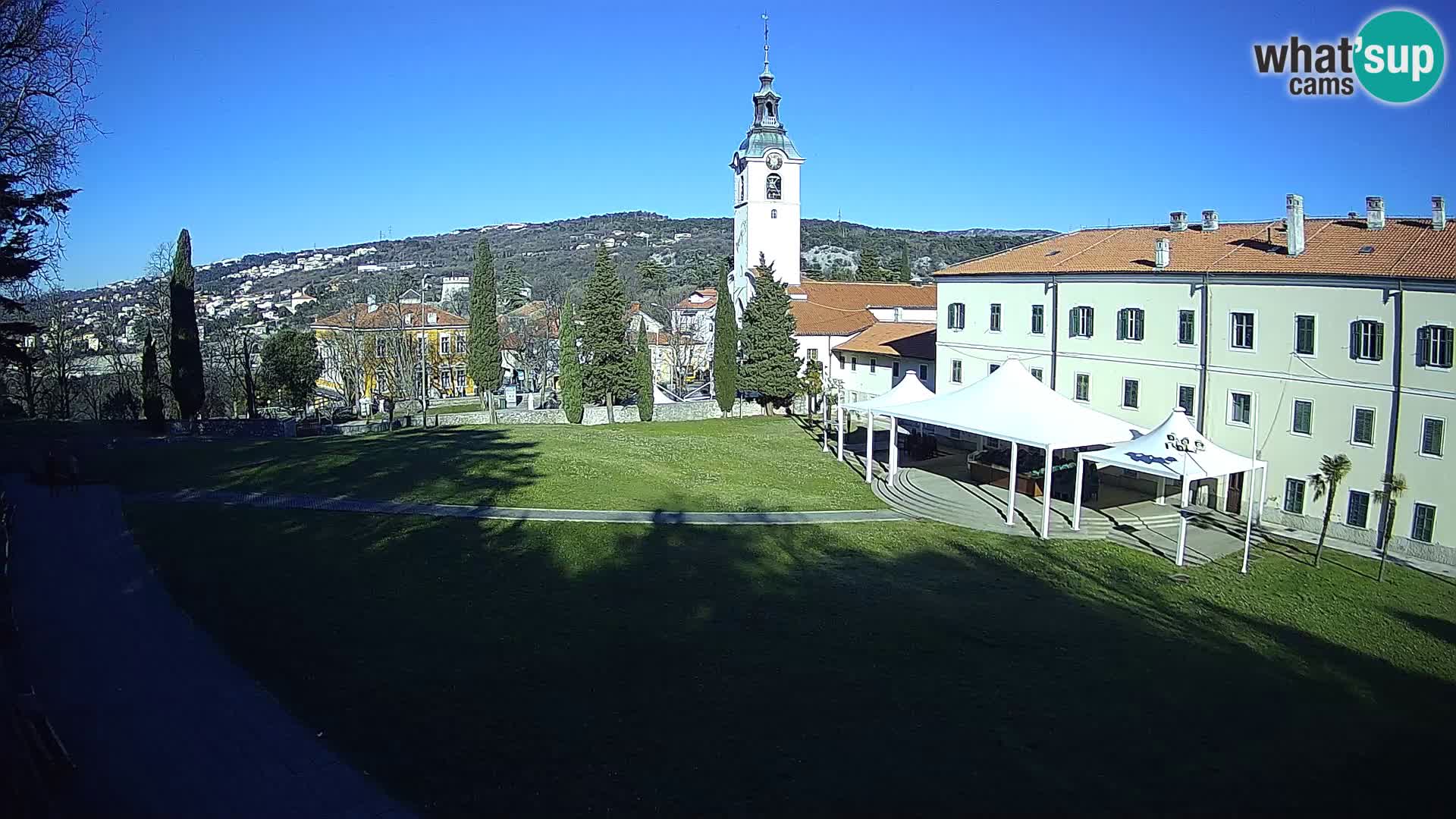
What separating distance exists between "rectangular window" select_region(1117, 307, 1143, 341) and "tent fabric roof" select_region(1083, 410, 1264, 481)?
5.50 metres

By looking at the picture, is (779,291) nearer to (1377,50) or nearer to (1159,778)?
(1377,50)

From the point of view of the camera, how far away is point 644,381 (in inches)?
1483

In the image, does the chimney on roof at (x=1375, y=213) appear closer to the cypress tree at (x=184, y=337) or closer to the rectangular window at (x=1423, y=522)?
the rectangular window at (x=1423, y=522)

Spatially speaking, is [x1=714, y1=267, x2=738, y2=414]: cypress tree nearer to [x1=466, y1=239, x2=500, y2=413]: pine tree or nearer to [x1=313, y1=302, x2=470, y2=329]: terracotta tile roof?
[x1=466, y1=239, x2=500, y2=413]: pine tree

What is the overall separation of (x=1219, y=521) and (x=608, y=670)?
16.5m

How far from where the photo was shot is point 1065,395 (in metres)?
27.2

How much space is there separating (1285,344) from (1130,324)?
417 centimetres

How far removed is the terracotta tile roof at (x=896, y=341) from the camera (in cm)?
3578

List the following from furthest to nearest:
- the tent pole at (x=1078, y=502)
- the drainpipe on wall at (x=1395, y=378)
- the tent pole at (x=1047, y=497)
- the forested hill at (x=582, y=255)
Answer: the forested hill at (x=582, y=255), the tent pole at (x=1078, y=502), the drainpipe on wall at (x=1395, y=378), the tent pole at (x=1047, y=497)

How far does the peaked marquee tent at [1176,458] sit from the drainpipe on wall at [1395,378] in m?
2.33

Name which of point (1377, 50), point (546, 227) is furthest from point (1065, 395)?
point (546, 227)

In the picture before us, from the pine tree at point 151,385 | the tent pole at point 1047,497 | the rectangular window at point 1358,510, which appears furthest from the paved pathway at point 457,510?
the pine tree at point 151,385

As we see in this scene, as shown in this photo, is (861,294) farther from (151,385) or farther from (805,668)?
(805,668)

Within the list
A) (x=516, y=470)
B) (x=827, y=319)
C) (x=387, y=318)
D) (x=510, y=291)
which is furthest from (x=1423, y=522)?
(x=510, y=291)
